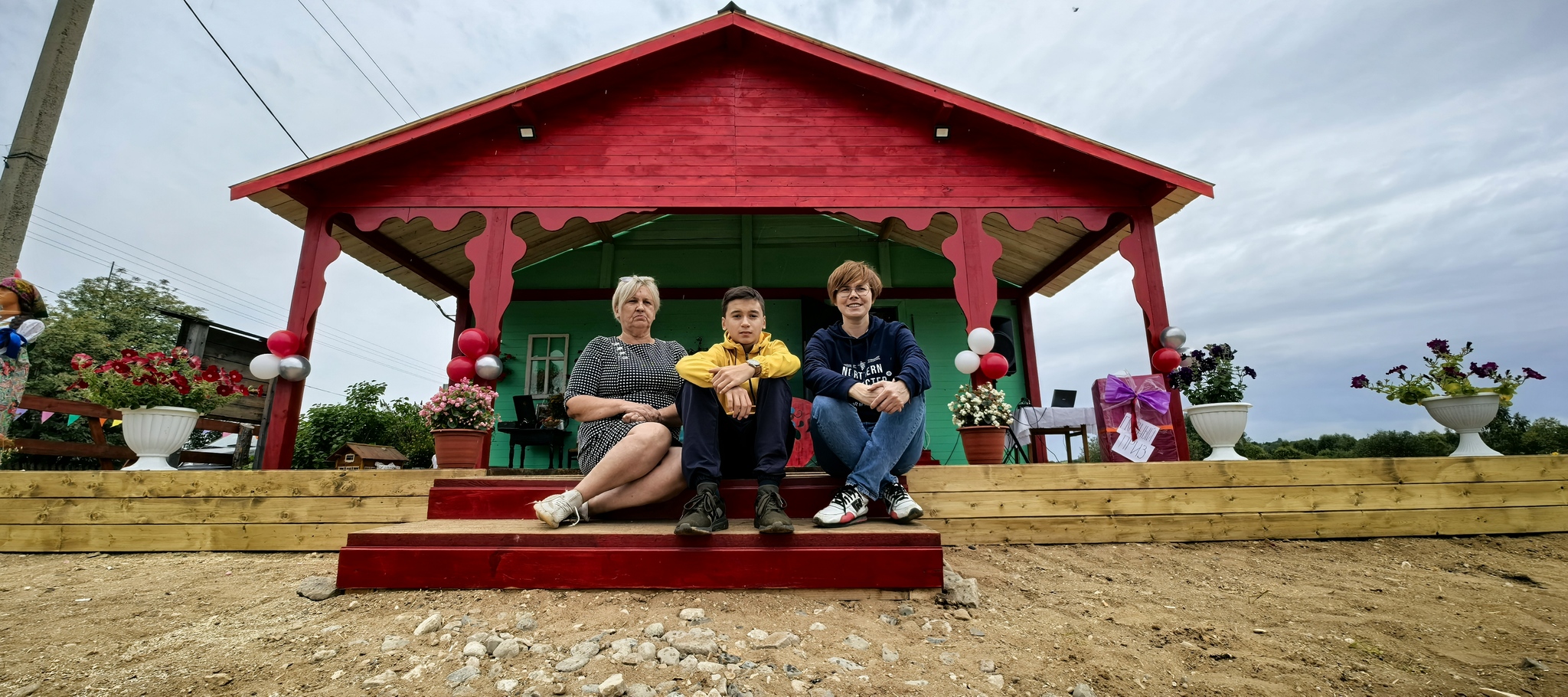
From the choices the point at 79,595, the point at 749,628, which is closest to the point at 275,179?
the point at 79,595

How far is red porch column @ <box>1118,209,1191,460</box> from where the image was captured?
4.98 m

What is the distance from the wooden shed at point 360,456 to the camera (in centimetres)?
893

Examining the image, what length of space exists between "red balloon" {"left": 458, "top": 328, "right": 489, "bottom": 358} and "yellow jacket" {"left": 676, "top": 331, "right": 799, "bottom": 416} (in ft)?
9.44

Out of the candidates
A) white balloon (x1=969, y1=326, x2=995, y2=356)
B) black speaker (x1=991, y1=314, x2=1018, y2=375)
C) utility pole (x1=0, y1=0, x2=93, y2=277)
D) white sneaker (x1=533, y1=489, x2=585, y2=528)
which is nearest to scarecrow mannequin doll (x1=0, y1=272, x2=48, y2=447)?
utility pole (x1=0, y1=0, x2=93, y2=277)

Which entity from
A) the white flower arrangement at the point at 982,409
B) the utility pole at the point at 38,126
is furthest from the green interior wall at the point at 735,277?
the utility pole at the point at 38,126

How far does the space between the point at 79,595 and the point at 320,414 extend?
1112 centimetres

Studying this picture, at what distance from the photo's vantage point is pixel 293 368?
14.7 feet

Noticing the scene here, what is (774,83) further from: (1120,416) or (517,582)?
(517,582)

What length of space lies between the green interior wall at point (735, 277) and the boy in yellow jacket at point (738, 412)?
511 centimetres

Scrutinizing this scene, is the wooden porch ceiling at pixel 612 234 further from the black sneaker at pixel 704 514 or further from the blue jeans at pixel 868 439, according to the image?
the black sneaker at pixel 704 514

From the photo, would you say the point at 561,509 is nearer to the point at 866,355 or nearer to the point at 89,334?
the point at 866,355

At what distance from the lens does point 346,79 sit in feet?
33.2

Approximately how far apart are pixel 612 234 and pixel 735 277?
1.72 metres

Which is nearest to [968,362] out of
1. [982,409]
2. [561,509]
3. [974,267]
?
[982,409]
